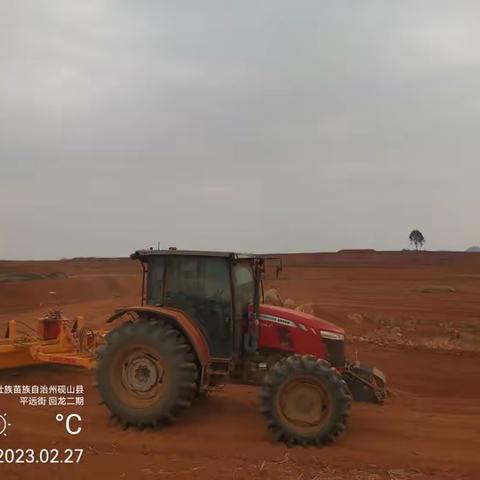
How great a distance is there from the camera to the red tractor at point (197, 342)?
662 centimetres

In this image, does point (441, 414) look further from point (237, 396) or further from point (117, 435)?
point (117, 435)

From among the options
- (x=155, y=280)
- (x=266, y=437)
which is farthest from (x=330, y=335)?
(x=155, y=280)

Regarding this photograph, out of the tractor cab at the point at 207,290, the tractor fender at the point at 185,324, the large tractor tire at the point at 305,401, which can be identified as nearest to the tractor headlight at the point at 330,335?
the large tractor tire at the point at 305,401

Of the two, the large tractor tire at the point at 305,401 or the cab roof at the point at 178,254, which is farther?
the cab roof at the point at 178,254

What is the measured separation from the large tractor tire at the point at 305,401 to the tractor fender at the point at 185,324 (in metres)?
0.84

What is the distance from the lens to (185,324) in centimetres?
670

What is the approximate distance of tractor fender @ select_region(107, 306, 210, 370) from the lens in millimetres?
6625

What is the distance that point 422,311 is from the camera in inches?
832

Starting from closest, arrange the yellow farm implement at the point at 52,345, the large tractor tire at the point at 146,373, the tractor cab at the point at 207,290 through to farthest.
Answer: the large tractor tire at the point at 146,373
the tractor cab at the point at 207,290
the yellow farm implement at the point at 52,345

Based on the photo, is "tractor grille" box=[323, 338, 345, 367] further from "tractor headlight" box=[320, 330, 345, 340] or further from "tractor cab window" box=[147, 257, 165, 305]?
"tractor cab window" box=[147, 257, 165, 305]

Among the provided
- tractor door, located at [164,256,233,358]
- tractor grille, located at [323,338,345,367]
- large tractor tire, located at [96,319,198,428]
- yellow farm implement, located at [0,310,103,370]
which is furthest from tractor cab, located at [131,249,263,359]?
yellow farm implement, located at [0,310,103,370]

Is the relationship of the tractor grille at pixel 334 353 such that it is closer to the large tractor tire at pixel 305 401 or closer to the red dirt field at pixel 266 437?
the large tractor tire at pixel 305 401

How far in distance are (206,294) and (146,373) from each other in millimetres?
1137

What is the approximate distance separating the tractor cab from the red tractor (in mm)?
12
